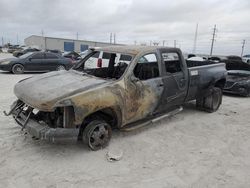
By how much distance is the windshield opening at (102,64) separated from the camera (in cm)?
595

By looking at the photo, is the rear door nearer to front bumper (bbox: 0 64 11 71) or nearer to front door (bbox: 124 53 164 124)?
front door (bbox: 124 53 164 124)

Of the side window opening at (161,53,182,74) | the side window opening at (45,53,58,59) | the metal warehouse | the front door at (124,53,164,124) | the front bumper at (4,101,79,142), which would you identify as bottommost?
the metal warehouse

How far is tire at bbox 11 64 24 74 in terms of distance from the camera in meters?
14.7

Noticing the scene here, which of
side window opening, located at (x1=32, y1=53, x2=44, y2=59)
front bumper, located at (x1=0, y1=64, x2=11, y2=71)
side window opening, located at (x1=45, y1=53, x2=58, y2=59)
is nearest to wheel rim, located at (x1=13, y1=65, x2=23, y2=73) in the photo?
front bumper, located at (x1=0, y1=64, x2=11, y2=71)

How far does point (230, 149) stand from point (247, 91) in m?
5.73

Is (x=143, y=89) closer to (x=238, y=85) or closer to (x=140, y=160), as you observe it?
(x=140, y=160)

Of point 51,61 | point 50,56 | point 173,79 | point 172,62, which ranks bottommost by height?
point 51,61

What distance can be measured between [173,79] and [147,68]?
775mm

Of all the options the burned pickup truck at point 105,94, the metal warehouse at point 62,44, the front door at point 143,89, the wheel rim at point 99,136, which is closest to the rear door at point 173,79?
the burned pickup truck at point 105,94

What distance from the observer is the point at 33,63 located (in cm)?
1516

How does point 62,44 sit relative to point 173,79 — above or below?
below

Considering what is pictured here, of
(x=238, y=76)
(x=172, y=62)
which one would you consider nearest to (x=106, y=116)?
(x=172, y=62)

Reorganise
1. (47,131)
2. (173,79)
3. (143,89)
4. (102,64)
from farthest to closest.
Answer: (102,64) → (173,79) → (143,89) → (47,131)

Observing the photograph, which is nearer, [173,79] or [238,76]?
[173,79]
